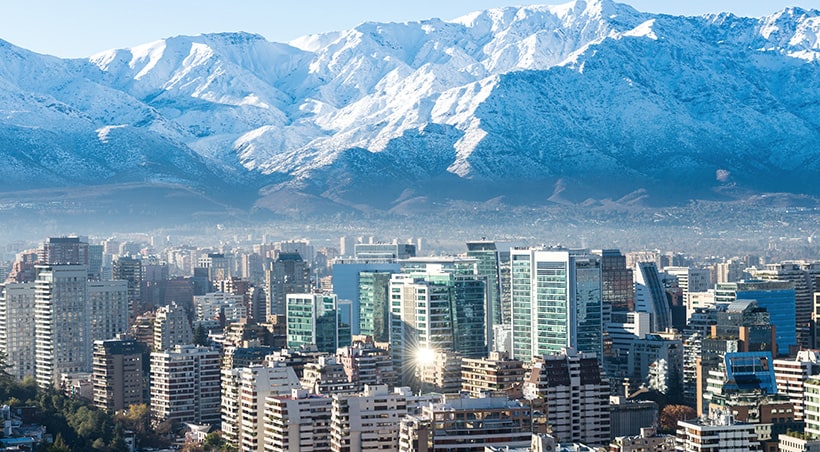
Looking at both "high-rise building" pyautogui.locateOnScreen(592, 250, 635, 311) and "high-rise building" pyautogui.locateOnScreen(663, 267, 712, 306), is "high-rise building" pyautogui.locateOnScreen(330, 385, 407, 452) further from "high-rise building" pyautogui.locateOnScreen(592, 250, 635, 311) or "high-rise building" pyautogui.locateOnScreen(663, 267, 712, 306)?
"high-rise building" pyautogui.locateOnScreen(663, 267, 712, 306)

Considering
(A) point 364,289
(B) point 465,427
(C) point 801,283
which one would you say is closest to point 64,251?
(A) point 364,289

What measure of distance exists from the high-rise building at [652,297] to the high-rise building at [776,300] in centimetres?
197

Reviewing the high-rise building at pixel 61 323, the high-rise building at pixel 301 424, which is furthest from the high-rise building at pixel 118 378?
the high-rise building at pixel 301 424

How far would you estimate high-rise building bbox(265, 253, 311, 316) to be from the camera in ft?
165

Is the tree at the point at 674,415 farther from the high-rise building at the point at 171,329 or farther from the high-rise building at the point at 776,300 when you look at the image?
the high-rise building at the point at 171,329

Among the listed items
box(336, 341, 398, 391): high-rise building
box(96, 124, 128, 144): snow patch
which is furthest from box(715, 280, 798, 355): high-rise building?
box(96, 124, 128, 144): snow patch

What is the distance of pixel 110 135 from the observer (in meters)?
90.5

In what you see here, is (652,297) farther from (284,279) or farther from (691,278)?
(284,279)

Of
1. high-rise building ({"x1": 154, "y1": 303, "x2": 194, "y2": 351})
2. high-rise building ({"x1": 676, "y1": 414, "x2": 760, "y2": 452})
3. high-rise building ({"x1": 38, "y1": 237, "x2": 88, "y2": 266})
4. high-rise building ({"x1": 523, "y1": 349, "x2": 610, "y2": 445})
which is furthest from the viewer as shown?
high-rise building ({"x1": 38, "y1": 237, "x2": 88, "y2": 266})

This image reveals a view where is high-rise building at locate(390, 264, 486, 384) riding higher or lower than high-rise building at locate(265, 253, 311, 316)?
lower

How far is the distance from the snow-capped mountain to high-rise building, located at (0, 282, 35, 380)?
35.9 metres

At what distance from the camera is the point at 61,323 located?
42688 millimetres

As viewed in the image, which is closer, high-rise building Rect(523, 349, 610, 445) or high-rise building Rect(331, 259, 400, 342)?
high-rise building Rect(523, 349, 610, 445)

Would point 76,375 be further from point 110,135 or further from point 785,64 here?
point 785,64
